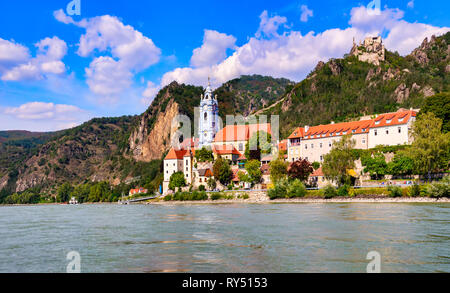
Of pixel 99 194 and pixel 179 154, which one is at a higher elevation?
pixel 179 154

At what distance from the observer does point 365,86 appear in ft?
425

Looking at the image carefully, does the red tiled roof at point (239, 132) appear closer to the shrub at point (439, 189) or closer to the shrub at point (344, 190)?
the shrub at point (344, 190)

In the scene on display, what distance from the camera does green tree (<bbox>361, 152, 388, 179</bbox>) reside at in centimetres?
6216

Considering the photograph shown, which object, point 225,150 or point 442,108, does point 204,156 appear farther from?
point 442,108

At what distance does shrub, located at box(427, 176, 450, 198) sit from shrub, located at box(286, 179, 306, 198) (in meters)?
19.4

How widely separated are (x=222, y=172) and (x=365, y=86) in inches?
2680

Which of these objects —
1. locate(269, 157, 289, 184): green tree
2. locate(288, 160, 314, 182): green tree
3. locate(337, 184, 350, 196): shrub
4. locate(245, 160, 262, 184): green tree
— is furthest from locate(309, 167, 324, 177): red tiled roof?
locate(245, 160, 262, 184): green tree

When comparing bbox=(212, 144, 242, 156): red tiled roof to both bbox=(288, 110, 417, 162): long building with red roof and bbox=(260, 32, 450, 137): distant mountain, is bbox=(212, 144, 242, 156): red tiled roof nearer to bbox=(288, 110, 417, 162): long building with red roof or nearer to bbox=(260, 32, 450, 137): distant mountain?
bbox=(288, 110, 417, 162): long building with red roof

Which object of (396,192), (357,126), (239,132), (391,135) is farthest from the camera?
(239,132)

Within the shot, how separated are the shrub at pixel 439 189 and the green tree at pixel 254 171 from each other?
111ft

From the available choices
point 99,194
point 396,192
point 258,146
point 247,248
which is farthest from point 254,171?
→ point 99,194

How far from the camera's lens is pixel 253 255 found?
18781 mm

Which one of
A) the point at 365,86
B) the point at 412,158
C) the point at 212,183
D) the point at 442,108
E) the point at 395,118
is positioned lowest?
the point at 212,183
